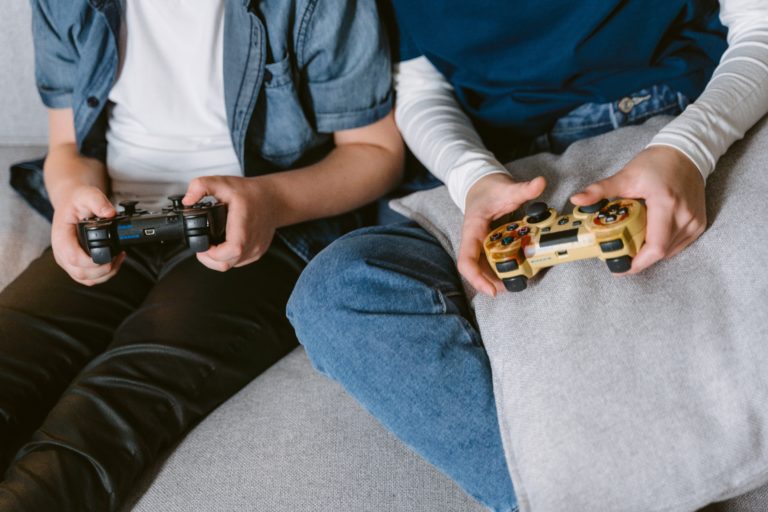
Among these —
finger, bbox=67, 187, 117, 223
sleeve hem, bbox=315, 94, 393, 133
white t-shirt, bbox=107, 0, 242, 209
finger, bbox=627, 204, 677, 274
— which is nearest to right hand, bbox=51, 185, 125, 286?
finger, bbox=67, 187, 117, 223

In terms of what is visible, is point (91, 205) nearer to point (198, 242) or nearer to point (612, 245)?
point (198, 242)

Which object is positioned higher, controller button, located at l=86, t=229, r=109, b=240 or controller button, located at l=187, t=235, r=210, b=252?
controller button, located at l=86, t=229, r=109, b=240

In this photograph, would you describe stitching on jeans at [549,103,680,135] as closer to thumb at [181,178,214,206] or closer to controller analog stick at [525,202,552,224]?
controller analog stick at [525,202,552,224]

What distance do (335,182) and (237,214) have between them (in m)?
0.16

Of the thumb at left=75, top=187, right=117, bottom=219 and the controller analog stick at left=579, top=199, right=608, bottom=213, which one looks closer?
the controller analog stick at left=579, top=199, right=608, bottom=213

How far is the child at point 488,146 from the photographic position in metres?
0.69

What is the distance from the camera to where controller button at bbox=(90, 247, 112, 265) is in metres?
0.77

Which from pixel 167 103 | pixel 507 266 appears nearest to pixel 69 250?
pixel 167 103

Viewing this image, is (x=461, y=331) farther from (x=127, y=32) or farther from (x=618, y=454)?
(x=127, y=32)

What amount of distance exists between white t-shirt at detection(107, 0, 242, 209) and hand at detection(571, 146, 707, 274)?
488mm

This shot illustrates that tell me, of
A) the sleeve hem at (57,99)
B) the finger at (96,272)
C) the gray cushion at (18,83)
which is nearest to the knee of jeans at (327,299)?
the finger at (96,272)

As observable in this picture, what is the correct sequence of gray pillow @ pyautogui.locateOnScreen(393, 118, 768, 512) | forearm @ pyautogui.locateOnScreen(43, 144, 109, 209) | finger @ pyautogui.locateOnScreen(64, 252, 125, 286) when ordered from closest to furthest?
gray pillow @ pyautogui.locateOnScreen(393, 118, 768, 512) < finger @ pyautogui.locateOnScreen(64, 252, 125, 286) < forearm @ pyautogui.locateOnScreen(43, 144, 109, 209)

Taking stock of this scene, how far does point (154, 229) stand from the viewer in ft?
2.51

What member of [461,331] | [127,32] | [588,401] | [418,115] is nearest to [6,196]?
[127,32]
